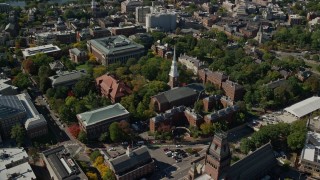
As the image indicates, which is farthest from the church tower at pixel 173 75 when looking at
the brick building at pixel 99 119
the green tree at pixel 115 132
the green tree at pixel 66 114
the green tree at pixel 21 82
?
the green tree at pixel 21 82

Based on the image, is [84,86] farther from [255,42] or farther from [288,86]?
[255,42]

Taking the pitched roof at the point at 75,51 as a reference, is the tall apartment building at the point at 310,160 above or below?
below

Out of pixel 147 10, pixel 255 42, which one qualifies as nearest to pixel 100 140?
pixel 255 42

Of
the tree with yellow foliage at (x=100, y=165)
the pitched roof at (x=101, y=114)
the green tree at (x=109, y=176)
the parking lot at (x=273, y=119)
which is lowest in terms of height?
the tree with yellow foliage at (x=100, y=165)

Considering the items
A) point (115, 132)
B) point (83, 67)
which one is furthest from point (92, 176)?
point (83, 67)

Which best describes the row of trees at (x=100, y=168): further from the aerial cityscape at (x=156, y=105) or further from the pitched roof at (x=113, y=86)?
the pitched roof at (x=113, y=86)

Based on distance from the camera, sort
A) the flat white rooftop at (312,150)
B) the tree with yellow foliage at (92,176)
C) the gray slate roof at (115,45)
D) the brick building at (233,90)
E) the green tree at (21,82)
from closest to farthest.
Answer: the tree with yellow foliage at (92,176)
the flat white rooftop at (312,150)
the brick building at (233,90)
the green tree at (21,82)
the gray slate roof at (115,45)
